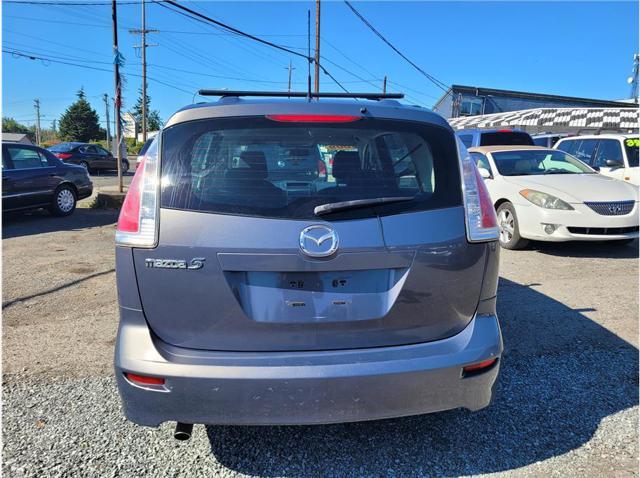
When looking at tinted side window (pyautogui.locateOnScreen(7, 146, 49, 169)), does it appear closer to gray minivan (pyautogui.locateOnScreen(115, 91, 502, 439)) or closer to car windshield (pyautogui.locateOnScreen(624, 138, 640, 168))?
gray minivan (pyautogui.locateOnScreen(115, 91, 502, 439))

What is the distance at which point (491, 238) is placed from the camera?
7.34 ft

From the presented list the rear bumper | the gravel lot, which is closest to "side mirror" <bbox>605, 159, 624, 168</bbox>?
the gravel lot

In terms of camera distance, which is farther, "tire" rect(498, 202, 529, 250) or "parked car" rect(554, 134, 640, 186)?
"parked car" rect(554, 134, 640, 186)

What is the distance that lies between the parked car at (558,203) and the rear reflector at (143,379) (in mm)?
5930

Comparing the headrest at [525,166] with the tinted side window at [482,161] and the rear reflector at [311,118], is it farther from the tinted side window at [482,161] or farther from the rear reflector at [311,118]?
the rear reflector at [311,118]

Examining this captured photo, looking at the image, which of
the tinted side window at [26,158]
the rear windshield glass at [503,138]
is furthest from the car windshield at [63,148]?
the rear windshield glass at [503,138]

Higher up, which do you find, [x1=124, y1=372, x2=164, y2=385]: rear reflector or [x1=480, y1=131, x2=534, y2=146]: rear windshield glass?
[x1=480, y1=131, x2=534, y2=146]: rear windshield glass

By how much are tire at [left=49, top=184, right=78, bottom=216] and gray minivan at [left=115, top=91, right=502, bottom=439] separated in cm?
899

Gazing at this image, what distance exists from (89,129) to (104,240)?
6661 centimetres

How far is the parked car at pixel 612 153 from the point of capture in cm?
953

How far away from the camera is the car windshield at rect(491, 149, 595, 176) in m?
7.70

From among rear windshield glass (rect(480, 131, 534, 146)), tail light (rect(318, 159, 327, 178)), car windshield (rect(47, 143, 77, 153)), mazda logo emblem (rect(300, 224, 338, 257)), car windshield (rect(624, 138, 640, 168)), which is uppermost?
car windshield (rect(47, 143, 77, 153))

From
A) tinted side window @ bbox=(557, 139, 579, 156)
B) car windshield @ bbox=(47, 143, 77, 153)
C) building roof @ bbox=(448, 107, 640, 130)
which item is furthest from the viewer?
car windshield @ bbox=(47, 143, 77, 153)

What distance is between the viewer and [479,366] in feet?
7.11
